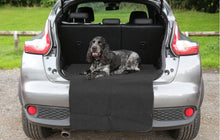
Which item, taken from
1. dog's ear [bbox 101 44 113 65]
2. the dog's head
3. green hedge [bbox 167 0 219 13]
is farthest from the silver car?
green hedge [bbox 167 0 219 13]

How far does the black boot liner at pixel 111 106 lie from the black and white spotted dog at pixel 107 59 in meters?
0.79

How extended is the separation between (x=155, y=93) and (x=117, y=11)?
100 inches

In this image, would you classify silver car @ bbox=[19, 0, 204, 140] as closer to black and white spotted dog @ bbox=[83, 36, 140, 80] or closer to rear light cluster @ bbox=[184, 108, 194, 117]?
rear light cluster @ bbox=[184, 108, 194, 117]

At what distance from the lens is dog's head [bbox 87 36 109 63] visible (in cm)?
365

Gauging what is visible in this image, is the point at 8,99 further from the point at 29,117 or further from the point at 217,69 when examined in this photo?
the point at 217,69

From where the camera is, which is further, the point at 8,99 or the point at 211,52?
the point at 211,52

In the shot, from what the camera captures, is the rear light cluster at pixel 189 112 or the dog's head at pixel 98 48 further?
the dog's head at pixel 98 48

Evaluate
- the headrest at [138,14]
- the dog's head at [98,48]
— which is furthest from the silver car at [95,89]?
the headrest at [138,14]

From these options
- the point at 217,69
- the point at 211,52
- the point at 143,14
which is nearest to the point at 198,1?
the point at 211,52

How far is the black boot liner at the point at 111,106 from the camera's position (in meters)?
2.67

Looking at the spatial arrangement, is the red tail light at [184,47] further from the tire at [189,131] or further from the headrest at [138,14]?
the headrest at [138,14]

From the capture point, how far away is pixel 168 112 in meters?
2.75

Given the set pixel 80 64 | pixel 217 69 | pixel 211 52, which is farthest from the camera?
pixel 211 52

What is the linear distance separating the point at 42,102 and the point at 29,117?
27 cm
